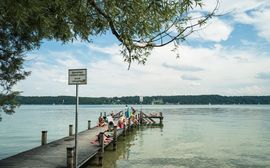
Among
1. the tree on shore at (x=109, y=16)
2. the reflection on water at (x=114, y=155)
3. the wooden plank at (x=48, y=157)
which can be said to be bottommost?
the reflection on water at (x=114, y=155)

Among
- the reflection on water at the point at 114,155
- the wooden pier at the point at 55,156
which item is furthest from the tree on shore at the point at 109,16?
the reflection on water at the point at 114,155

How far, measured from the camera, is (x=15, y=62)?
1559 centimetres

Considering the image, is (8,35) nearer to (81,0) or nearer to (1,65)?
(1,65)

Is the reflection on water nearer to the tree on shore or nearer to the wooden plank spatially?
the wooden plank

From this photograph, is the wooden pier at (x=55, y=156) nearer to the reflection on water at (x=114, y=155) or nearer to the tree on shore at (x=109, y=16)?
the reflection on water at (x=114, y=155)

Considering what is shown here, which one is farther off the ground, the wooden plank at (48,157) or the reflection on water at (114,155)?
the wooden plank at (48,157)

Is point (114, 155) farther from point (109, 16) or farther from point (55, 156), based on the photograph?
point (109, 16)

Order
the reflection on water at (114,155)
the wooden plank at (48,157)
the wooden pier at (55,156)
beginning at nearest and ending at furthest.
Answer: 1. the wooden pier at (55,156)
2. the wooden plank at (48,157)
3. the reflection on water at (114,155)

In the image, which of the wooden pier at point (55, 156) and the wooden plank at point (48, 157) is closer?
the wooden pier at point (55, 156)

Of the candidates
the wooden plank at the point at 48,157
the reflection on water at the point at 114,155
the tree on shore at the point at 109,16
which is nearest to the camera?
the tree on shore at the point at 109,16

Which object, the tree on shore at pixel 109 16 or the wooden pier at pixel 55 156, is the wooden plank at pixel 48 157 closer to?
the wooden pier at pixel 55 156

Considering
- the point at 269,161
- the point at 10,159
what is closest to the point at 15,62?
the point at 10,159

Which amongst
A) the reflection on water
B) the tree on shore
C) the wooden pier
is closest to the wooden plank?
the wooden pier

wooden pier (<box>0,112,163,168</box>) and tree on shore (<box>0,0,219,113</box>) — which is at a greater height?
tree on shore (<box>0,0,219,113</box>)
